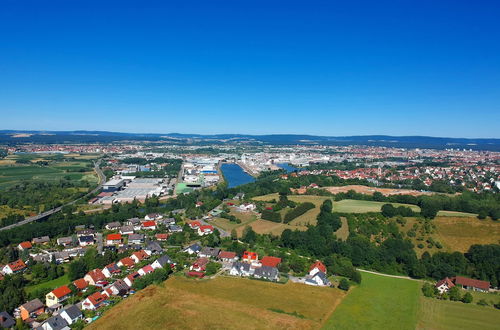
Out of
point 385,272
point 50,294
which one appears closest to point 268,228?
point 385,272

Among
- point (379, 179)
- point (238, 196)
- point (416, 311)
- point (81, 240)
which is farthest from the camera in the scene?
point (379, 179)

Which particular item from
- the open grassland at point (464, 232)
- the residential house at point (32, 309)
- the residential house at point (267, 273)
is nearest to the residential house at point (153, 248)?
the residential house at point (267, 273)

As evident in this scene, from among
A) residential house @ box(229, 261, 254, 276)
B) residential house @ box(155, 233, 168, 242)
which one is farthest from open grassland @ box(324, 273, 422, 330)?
residential house @ box(155, 233, 168, 242)

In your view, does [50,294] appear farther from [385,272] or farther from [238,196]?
[238,196]

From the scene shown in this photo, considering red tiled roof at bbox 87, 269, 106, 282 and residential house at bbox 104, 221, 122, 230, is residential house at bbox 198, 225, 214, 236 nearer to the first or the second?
residential house at bbox 104, 221, 122, 230

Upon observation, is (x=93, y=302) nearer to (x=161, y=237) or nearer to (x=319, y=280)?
(x=161, y=237)

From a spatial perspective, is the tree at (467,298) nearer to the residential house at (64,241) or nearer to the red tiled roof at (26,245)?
the residential house at (64,241)

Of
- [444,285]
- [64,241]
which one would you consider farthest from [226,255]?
[444,285]

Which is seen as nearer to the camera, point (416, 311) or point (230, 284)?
point (416, 311)
